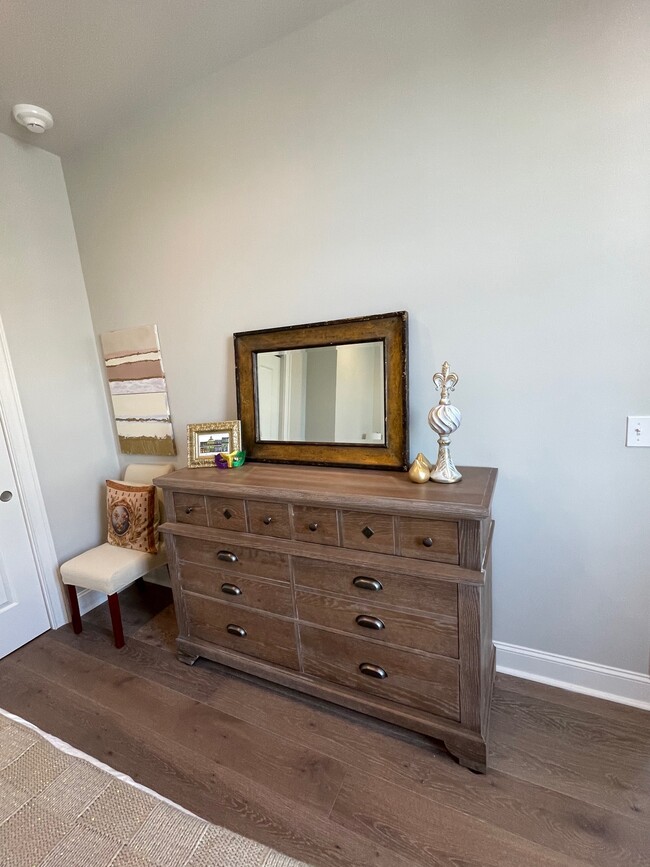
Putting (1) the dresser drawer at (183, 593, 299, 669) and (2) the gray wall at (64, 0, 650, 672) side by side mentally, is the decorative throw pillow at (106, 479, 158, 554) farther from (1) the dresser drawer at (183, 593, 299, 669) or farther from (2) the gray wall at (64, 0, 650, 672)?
(2) the gray wall at (64, 0, 650, 672)

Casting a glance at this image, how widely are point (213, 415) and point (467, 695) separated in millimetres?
1800

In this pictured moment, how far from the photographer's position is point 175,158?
2.04 metres

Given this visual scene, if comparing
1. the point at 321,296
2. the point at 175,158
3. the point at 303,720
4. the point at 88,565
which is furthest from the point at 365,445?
the point at 175,158

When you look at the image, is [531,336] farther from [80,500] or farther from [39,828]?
[80,500]

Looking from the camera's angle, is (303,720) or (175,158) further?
(175,158)

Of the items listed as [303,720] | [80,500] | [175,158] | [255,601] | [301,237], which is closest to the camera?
[303,720]

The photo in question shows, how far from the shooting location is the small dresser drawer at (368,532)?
4.46ft

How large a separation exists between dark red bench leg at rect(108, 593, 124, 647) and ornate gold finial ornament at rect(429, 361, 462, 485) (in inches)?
71.3

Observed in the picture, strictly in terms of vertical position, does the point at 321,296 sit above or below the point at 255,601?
above

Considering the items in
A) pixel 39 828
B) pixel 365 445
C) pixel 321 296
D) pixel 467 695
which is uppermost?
pixel 321 296

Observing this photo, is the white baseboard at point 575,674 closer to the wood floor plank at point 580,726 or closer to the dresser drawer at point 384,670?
the wood floor plank at point 580,726

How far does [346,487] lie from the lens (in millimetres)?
1473

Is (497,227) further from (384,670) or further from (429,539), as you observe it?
(384,670)

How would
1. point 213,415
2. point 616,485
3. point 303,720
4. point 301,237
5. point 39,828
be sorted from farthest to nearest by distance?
point 213,415, point 301,237, point 303,720, point 616,485, point 39,828
